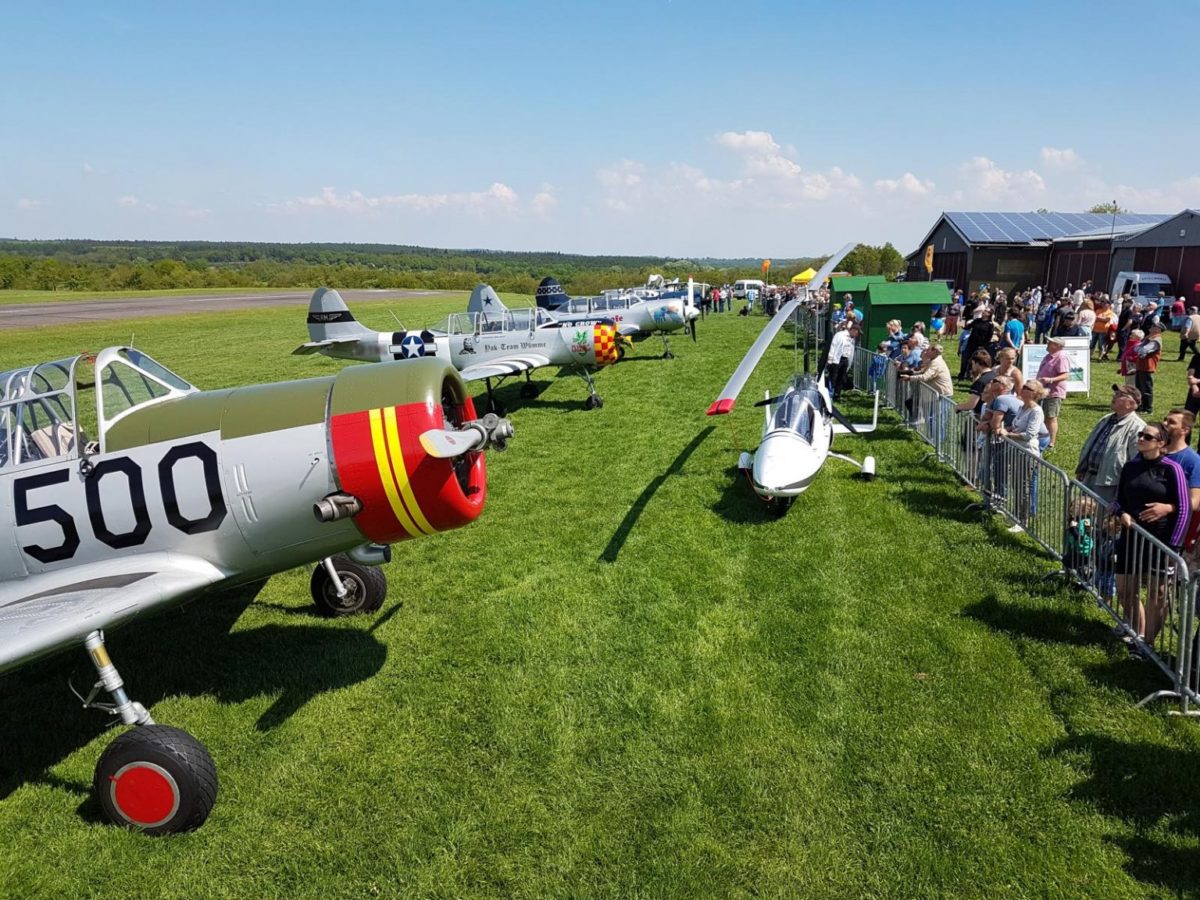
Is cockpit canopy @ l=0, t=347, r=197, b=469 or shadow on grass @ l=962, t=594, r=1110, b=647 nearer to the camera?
cockpit canopy @ l=0, t=347, r=197, b=469

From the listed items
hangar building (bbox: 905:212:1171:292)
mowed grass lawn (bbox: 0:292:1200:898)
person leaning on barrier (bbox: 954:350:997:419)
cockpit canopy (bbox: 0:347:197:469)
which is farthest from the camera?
hangar building (bbox: 905:212:1171:292)

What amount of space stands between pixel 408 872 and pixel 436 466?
2227 mm

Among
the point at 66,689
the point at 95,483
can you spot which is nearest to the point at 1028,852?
the point at 95,483

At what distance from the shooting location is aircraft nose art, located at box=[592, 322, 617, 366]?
1512cm

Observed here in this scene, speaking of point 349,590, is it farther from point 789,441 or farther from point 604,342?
point 604,342

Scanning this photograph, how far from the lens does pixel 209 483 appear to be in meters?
4.41

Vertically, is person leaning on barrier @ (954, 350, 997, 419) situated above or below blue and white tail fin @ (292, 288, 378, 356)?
below

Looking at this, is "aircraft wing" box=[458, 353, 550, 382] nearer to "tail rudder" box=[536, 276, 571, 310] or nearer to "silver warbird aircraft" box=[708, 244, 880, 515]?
"silver warbird aircraft" box=[708, 244, 880, 515]

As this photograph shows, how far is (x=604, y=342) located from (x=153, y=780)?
1234cm

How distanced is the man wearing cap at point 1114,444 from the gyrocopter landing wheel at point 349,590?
628 cm

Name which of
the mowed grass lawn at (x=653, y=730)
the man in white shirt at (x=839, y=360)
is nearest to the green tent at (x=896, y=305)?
the man in white shirt at (x=839, y=360)

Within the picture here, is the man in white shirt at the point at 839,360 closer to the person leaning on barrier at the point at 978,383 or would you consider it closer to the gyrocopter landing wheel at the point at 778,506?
the person leaning on barrier at the point at 978,383

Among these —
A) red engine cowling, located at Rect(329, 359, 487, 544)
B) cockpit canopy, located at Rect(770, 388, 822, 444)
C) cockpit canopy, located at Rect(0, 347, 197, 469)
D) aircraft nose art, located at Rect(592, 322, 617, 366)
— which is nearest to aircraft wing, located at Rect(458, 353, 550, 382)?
aircraft nose art, located at Rect(592, 322, 617, 366)

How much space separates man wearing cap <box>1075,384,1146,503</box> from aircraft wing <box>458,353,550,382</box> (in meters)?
10.4
